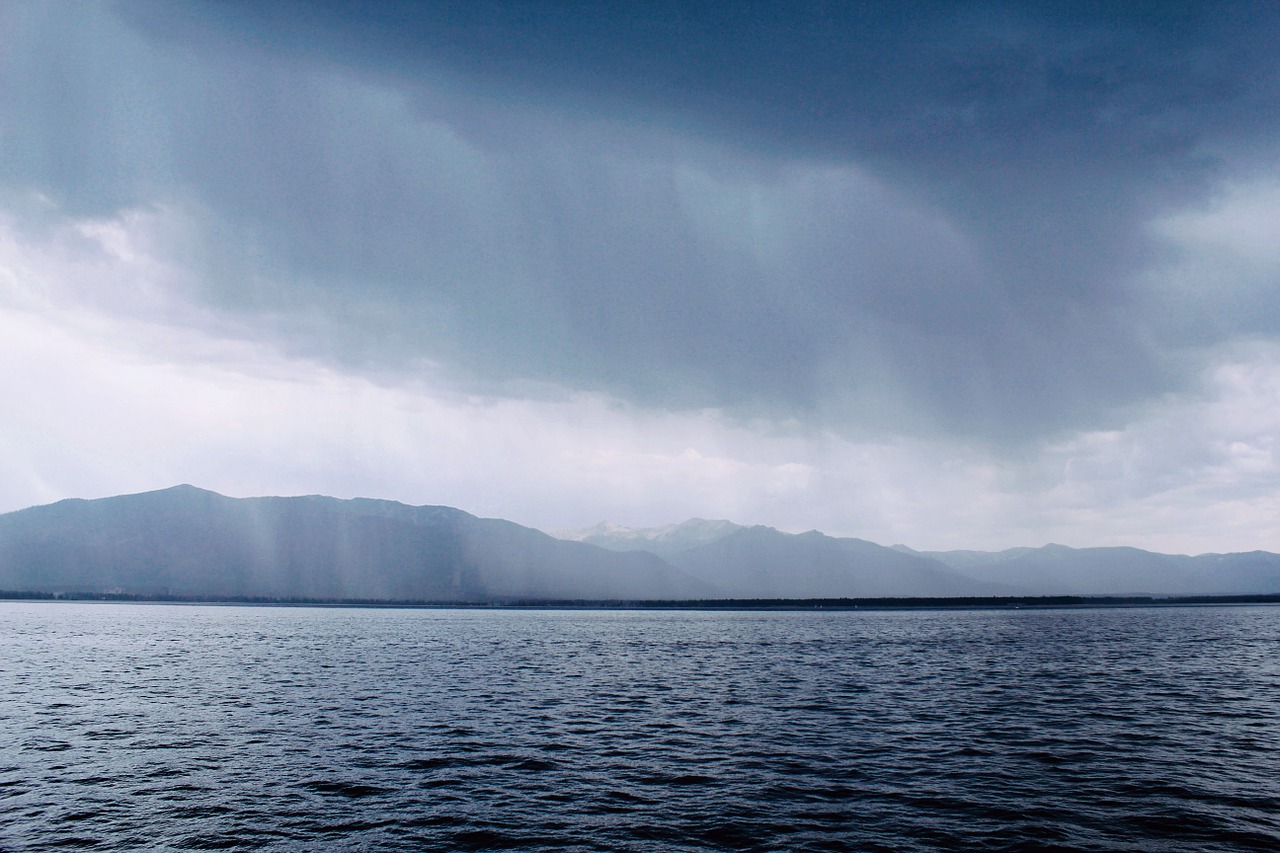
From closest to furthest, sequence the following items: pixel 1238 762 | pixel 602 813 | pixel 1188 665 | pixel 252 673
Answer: pixel 602 813, pixel 1238 762, pixel 252 673, pixel 1188 665

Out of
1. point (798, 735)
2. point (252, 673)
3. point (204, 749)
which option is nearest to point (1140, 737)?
point (798, 735)

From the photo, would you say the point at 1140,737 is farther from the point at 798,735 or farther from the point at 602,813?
the point at 602,813

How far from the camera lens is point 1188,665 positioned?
295 feet

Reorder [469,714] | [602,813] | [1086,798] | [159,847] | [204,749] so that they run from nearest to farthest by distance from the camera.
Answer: [159,847]
[602,813]
[1086,798]
[204,749]
[469,714]

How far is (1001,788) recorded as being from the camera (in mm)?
34312

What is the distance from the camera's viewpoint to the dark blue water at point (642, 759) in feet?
94.4

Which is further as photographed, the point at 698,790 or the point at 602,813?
the point at 698,790

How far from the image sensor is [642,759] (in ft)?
133

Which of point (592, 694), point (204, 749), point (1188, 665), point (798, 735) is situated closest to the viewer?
point (204, 749)

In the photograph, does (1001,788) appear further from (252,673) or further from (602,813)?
(252,673)

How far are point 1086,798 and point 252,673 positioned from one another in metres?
82.6

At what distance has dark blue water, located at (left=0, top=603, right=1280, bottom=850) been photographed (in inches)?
1133

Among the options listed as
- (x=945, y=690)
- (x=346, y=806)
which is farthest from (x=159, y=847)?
(x=945, y=690)

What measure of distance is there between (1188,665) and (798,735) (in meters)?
71.5
